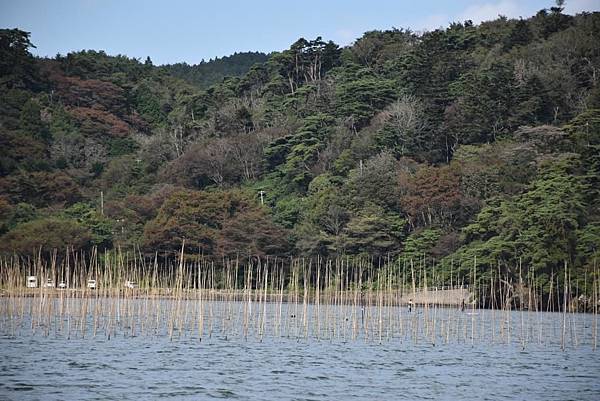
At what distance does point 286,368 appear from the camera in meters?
24.2

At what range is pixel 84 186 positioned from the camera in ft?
248

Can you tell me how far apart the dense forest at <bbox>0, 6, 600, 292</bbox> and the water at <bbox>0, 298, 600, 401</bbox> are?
53.1 ft

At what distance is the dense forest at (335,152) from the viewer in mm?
50781

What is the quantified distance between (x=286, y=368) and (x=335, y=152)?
1782 inches

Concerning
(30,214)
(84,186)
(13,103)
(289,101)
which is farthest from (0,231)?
(289,101)

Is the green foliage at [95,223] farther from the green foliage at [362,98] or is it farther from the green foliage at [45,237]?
the green foliage at [362,98]

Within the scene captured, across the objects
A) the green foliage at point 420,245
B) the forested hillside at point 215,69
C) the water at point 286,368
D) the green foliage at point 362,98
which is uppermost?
the forested hillside at point 215,69

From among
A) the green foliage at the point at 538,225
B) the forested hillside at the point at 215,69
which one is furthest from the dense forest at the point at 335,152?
the forested hillside at the point at 215,69

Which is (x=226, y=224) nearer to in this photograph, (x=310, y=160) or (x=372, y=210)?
(x=372, y=210)

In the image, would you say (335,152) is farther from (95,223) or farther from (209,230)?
(95,223)

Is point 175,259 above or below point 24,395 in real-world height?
above

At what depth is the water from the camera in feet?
68.4

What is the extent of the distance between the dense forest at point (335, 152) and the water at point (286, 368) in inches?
638

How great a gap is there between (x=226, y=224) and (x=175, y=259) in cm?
360
